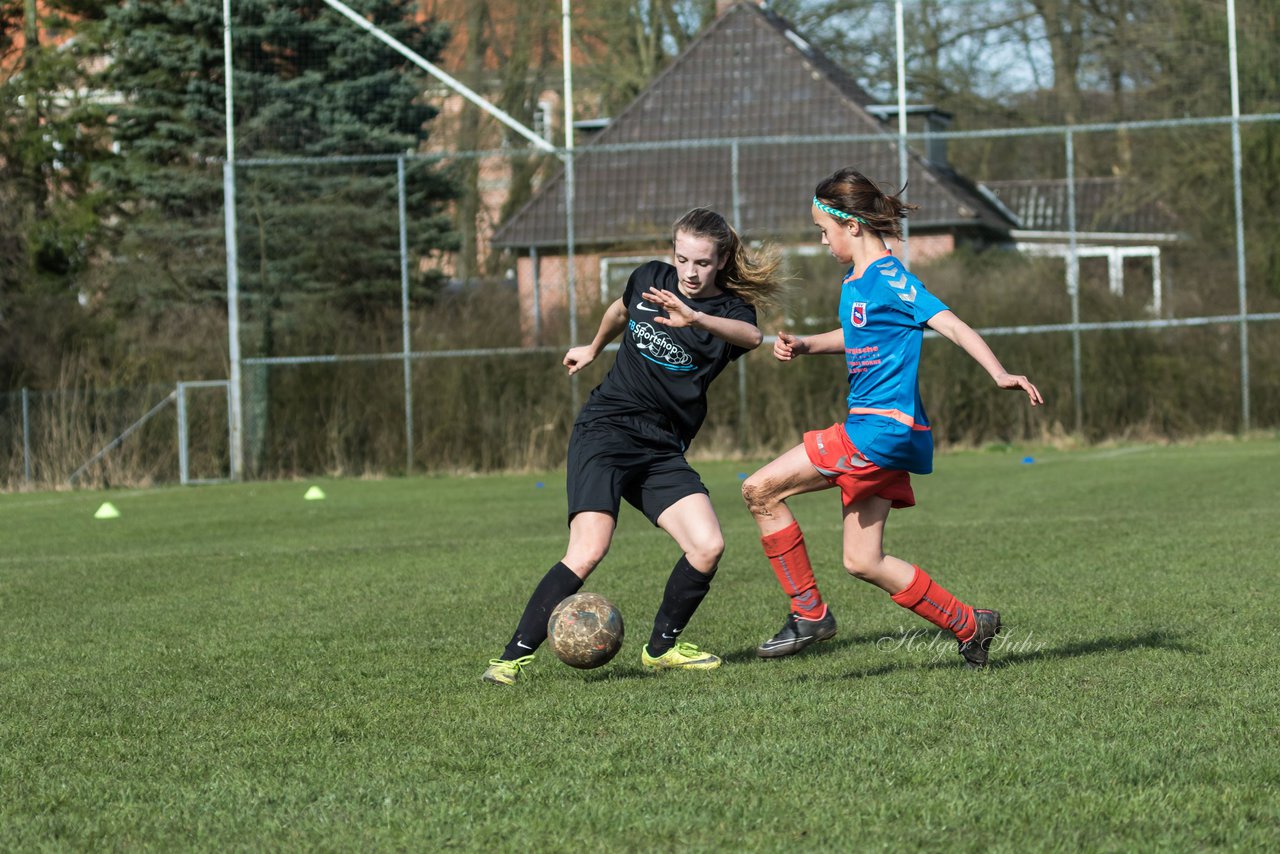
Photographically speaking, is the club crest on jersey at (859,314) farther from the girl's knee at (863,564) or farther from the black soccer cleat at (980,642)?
the black soccer cleat at (980,642)

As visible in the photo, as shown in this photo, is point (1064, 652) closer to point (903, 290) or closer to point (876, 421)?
point (876, 421)

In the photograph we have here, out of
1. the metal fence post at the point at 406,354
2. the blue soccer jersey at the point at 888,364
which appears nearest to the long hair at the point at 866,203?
the blue soccer jersey at the point at 888,364

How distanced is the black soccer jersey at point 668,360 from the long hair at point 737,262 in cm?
6

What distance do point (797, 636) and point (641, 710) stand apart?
108 centimetres

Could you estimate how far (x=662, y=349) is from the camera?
6039 millimetres

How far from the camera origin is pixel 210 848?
12.0ft

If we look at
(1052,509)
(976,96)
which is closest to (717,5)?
(976,96)

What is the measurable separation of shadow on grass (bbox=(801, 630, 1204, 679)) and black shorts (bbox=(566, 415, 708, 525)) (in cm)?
83

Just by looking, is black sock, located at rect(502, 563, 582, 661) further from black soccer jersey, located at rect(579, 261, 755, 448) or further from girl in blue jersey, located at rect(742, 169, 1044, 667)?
girl in blue jersey, located at rect(742, 169, 1044, 667)

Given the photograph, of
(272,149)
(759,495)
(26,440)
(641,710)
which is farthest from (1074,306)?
(641,710)

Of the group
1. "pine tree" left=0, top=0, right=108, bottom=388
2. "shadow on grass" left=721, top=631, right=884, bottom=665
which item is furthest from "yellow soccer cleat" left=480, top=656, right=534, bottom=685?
"pine tree" left=0, top=0, right=108, bottom=388

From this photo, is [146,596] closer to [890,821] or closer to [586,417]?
[586,417]

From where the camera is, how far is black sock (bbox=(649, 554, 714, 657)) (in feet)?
19.6

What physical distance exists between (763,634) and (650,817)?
9.83 feet
